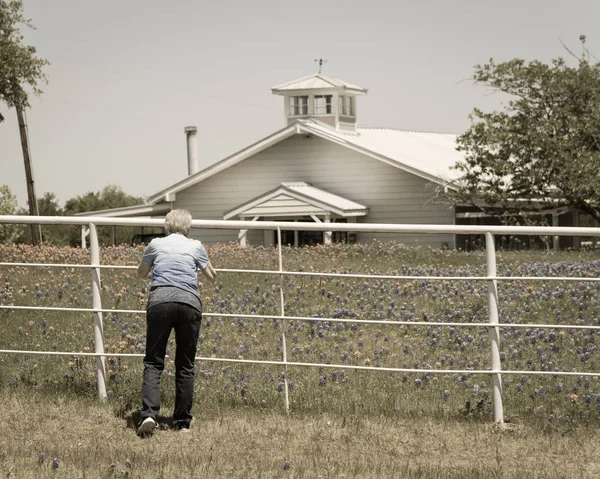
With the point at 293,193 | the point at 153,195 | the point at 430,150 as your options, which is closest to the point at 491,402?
the point at 293,193

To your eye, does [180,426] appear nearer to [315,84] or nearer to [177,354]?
[177,354]

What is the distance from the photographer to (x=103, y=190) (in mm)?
77562

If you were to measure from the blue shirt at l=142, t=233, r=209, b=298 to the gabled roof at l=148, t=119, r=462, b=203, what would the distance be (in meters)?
28.3

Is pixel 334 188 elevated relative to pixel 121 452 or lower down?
elevated

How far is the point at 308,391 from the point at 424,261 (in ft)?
31.7

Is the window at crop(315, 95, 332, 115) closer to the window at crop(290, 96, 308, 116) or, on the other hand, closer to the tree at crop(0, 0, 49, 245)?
the window at crop(290, 96, 308, 116)

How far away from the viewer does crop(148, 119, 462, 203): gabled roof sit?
40.4 m

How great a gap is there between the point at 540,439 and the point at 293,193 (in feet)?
102

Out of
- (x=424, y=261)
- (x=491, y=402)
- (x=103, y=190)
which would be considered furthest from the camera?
(x=103, y=190)

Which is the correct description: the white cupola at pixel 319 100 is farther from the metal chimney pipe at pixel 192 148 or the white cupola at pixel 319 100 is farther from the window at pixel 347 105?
the metal chimney pipe at pixel 192 148

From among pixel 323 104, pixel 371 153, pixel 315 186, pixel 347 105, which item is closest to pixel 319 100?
pixel 323 104

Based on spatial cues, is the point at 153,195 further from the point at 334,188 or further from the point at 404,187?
the point at 404,187

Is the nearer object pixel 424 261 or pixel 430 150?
pixel 424 261

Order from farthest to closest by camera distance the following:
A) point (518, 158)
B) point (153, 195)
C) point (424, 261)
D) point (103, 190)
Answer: point (103, 190) → point (153, 195) → point (518, 158) → point (424, 261)
